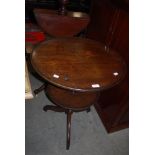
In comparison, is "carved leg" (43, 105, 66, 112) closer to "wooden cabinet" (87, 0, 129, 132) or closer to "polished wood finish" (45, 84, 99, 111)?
"polished wood finish" (45, 84, 99, 111)

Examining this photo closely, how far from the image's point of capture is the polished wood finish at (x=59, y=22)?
2.13 metres

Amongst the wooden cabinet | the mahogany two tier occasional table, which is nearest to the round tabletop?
the mahogany two tier occasional table

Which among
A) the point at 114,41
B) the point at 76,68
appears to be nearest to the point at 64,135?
the point at 76,68

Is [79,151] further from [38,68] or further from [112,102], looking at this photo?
[38,68]

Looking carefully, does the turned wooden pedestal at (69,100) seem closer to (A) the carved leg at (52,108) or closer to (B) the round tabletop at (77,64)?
(A) the carved leg at (52,108)

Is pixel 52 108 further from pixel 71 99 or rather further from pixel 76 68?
pixel 76 68

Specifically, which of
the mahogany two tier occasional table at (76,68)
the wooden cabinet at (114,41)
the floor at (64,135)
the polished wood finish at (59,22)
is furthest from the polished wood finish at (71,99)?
the polished wood finish at (59,22)

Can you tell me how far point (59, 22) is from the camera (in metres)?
2.17

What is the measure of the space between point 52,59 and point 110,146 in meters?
0.98

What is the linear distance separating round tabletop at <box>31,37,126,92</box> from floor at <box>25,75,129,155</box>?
740 millimetres

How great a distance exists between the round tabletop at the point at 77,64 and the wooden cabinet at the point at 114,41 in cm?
15

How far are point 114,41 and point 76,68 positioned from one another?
22.0 inches
